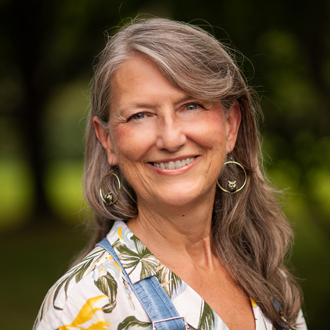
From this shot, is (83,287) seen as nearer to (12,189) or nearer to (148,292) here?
(148,292)

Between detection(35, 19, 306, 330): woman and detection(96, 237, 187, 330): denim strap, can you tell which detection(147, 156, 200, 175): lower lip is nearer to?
detection(35, 19, 306, 330): woman

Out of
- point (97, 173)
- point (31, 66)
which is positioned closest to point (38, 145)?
point (31, 66)

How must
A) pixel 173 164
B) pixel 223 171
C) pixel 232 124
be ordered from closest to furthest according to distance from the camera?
pixel 173 164, pixel 232 124, pixel 223 171

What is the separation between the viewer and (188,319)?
2.05 meters

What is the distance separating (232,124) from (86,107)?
2665 mm

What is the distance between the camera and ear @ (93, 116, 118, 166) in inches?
96.4

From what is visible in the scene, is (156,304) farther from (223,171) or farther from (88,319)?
(223,171)

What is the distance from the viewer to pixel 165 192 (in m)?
2.25

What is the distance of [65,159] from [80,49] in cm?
1124

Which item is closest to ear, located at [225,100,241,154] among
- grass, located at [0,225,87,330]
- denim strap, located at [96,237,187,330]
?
denim strap, located at [96,237,187,330]

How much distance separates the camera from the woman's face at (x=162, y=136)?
215 cm

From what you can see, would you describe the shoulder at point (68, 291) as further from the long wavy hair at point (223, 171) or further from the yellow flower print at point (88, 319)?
the long wavy hair at point (223, 171)

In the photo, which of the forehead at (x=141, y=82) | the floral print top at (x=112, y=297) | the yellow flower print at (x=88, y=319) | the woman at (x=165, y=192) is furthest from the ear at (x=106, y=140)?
the yellow flower print at (x=88, y=319)

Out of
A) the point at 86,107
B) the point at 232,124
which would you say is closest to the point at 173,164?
the point at 232,124
